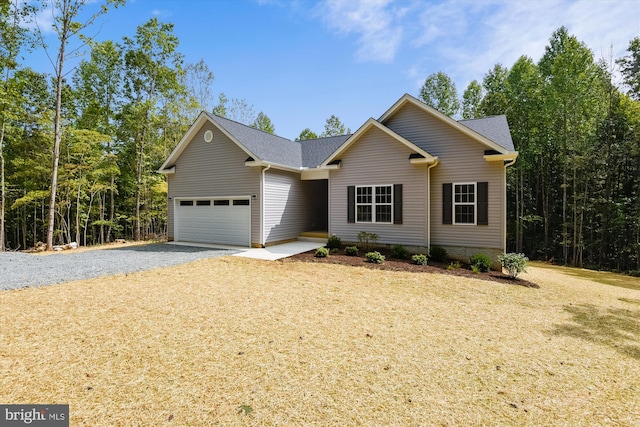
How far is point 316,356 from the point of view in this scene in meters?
3.85

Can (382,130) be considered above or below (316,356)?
above

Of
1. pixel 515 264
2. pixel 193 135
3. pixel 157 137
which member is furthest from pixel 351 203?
pixel 157 137

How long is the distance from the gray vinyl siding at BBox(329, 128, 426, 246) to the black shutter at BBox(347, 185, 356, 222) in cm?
16

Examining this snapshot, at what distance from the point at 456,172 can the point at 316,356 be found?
9.49m

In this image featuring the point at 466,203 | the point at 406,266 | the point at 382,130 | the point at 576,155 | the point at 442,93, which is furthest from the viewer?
the point at 442,93

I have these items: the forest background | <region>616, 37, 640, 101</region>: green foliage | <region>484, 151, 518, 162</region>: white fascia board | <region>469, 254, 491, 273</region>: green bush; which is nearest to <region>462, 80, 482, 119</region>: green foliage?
the forest background

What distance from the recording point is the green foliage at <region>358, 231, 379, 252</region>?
11.7 meters

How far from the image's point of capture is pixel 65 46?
14016mm

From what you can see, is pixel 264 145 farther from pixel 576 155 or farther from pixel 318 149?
pixel 576 155

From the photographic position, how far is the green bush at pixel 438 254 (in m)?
10.7

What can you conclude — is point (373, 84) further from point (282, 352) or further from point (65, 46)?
point (282, 352)

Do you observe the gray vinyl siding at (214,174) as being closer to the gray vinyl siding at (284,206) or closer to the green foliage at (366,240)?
the gray vinyl siding at (284,206)

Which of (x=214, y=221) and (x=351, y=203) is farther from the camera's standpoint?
(x=214, y=221)

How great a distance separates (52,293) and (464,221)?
12.0 meters
